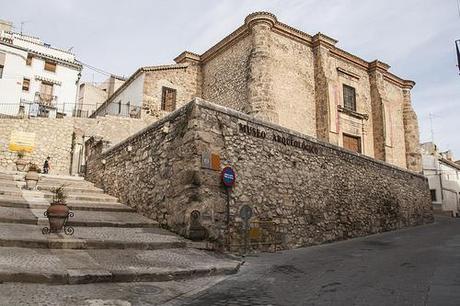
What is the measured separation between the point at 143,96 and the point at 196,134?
13.5 metres

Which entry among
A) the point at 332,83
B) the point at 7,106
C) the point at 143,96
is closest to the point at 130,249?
the point at 143,96

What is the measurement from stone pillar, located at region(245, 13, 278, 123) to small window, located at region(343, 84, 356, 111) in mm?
6301

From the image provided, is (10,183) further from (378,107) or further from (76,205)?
(378,107)

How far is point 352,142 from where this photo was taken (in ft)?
75.6

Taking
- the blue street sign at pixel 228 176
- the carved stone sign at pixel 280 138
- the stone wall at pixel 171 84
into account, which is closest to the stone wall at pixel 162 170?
the blue street sign at pixel 228 176

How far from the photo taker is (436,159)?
34.0 meters

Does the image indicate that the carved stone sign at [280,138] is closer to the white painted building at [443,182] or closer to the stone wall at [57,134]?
the stone wall at [57,134]

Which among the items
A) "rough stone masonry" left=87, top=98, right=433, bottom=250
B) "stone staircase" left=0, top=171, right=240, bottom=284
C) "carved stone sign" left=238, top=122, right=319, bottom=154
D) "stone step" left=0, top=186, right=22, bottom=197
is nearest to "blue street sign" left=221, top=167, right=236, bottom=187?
"rough stone masonry" left=87, top=98, right=433, bottom=250

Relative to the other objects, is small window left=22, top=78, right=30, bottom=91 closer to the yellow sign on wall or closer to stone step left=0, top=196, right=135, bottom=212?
the yellow sign on wall

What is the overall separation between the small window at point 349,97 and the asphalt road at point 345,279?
14256 millimetres

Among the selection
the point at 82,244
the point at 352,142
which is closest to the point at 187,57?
the point at 352,142

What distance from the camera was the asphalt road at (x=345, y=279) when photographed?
5037 millimetres

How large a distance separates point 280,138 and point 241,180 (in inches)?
88.7

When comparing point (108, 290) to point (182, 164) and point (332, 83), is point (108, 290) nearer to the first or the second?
point (182, 164)
